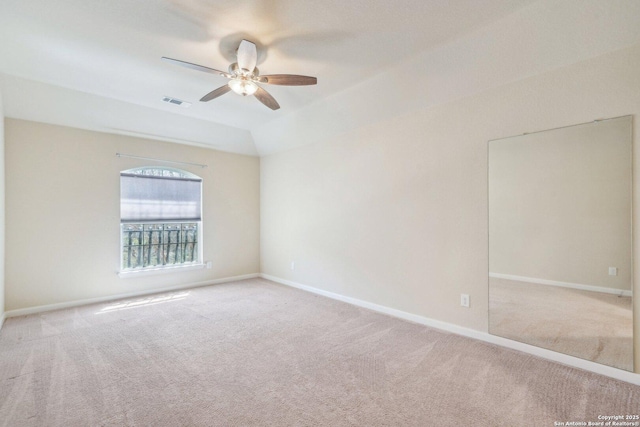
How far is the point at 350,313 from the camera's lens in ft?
12.5

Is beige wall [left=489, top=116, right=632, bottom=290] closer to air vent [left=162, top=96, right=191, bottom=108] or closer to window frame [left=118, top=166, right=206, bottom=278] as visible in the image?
air vent [left=162, top=96, right=191, bottom=108]

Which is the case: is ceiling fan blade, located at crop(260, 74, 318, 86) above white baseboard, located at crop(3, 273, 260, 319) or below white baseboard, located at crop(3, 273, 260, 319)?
above

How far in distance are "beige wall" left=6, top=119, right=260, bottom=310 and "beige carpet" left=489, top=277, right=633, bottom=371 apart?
15.4ft

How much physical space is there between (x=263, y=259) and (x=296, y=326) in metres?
2.73

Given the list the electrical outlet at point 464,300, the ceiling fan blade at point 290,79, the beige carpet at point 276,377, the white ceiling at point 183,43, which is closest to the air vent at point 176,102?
the white ceiling at point 183,43

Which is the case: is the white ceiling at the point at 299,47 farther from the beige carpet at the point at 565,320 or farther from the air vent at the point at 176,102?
the beige carpet at the point at 565,320

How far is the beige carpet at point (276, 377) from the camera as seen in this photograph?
6.14 feet

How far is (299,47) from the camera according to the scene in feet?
8.95

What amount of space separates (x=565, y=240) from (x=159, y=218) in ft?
17.6

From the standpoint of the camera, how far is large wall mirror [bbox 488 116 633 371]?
7.57 feet

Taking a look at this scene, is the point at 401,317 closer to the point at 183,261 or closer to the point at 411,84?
the point at 411,84

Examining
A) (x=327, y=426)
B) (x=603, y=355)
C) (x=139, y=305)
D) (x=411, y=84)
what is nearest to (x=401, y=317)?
(x=603, y=355)

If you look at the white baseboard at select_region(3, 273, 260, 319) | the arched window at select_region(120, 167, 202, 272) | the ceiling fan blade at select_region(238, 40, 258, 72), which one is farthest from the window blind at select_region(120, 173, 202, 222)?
the ceiling fan blade at select_region(238, 40, 258, 72)

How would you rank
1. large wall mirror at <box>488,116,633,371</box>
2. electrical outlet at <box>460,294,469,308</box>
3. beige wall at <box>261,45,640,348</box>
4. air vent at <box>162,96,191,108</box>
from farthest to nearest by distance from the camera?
air vent at <box>162,96,191,108</box> < electrical outlet at <box>460,294,469,308</box> < beige wall at <box>261,45,640,348</box> < large wall mirror at <box>488,116,633,371</box>
